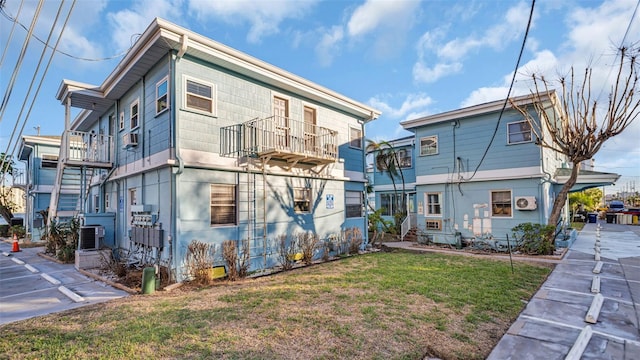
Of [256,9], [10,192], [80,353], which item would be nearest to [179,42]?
[256,9]

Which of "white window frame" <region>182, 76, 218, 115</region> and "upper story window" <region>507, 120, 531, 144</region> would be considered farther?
"upper story window" <region>507, 120, 531, 144</region>

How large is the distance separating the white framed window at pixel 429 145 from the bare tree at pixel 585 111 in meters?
3.55

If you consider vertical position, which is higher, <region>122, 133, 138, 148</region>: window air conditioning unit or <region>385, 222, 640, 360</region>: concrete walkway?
<region>122, 133, 138, 148</region>: window air conditioning unit

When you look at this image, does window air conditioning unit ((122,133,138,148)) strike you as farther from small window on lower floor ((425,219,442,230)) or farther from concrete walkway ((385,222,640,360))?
small window on lower floor ((425,219,442,230))

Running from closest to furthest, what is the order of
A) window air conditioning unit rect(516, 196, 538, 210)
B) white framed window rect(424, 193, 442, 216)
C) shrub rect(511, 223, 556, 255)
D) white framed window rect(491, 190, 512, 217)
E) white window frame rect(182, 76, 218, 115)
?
white window frame rect(182, 76, 218, 115), shrub rect(511, 223, 556, 255), window air conditioning unit rect(516, 196, 538, 210), white framed window rect(491, 190, 512, 217), white framed window rect(424, 193, 442, 216)

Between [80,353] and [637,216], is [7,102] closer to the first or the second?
[80,353]

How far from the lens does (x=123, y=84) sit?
373 inches

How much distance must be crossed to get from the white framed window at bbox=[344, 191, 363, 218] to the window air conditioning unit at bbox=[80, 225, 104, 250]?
826cm

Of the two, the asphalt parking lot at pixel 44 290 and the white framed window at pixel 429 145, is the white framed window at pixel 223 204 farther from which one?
the white framed window at pixel 429 145

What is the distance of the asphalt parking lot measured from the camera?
550 cm

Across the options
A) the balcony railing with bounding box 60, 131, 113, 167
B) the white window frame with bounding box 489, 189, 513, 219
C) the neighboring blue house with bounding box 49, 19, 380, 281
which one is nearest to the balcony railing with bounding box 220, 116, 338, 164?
the neighboring blue house with bounding box 49, 19, 380, 281

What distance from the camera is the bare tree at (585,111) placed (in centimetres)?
988

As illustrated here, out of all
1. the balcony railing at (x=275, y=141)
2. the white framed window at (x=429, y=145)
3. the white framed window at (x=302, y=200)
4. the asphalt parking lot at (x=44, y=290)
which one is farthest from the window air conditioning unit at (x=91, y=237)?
the white framed window at (x=429, y=145)

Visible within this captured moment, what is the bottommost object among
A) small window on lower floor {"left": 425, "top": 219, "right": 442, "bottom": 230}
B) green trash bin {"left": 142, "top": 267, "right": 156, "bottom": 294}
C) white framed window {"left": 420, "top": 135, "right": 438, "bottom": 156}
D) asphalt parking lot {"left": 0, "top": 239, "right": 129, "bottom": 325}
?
asphalt parking lot {"left": 0, "top": 239, "right": 129, "bottom": 325}
